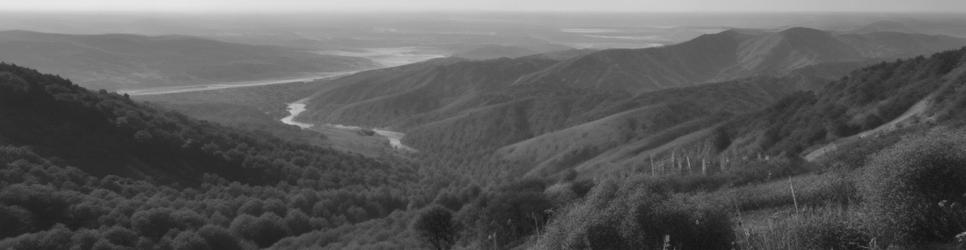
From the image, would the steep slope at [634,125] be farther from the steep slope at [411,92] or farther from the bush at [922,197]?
the bush at [922,197]

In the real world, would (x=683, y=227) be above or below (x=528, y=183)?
above

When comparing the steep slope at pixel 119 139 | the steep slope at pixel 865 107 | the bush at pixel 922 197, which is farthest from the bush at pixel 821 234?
the steep slope at pixel 119 139

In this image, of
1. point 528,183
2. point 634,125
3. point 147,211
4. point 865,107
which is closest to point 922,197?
point 528,183

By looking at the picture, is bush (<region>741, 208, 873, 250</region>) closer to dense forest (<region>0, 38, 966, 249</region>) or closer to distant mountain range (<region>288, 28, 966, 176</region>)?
dense forest (<region>0, 38, 966, 249</region>)

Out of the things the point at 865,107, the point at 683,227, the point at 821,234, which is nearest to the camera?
the point at 821,234

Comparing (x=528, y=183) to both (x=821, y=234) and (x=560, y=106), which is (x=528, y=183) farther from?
(x=560, y=106)

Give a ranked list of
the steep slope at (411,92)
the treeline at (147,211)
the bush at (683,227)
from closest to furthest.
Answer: the bush at (683,227), the treeline at (147,211), the steep slope at (411,92)

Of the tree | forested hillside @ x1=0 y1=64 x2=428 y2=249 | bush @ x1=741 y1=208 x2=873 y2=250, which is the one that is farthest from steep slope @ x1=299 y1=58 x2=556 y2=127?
bush @ x1=741 y1=208 x2=873 y2=250
